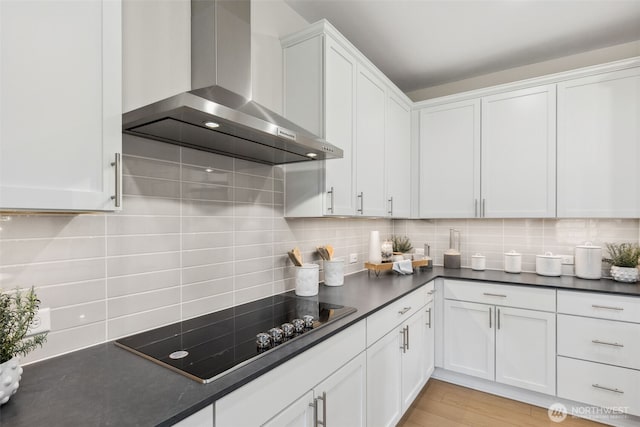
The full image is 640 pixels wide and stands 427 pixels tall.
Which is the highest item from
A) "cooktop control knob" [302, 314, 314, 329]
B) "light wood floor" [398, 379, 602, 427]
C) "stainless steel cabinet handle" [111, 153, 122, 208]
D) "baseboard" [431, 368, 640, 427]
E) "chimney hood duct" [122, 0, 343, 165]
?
"chimney hood duct" [122, 0, 343, 165]

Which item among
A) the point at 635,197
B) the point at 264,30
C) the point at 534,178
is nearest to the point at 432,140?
the point at 534,178

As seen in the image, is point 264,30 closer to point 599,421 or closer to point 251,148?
point 251,148

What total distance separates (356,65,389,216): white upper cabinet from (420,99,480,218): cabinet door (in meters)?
0.71

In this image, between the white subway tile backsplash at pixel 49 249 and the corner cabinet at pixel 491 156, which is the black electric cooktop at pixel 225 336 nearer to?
the white subway tile backsplash at pixel 49 249

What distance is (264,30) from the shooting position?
198 cm

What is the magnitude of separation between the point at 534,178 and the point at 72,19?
2.97 metres

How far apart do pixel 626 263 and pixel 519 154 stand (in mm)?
1070

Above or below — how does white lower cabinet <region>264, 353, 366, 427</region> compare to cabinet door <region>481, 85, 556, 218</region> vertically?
below

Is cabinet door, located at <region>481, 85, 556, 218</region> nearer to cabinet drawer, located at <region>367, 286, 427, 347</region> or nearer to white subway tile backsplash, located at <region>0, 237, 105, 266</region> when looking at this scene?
cabinet drawer, located at <region>367, 286, 427, 347</region>

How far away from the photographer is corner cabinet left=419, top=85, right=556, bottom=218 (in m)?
2.61

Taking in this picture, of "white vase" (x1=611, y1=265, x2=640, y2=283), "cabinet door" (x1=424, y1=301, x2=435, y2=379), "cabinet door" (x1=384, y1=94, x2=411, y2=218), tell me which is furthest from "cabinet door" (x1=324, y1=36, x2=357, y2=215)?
"white vase" (x1=611, y1=265, x2=640, y2=283)

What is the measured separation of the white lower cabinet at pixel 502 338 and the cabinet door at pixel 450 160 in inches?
28.1

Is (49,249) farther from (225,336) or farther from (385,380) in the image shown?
(385,380)

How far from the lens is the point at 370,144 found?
239cm
